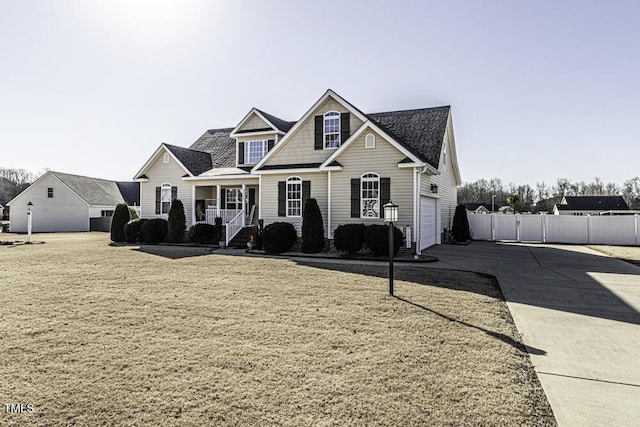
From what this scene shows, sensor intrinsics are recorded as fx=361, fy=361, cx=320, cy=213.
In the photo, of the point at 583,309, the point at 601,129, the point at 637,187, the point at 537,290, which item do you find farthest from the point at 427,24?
the point at 637,187

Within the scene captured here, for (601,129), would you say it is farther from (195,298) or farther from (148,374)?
(148,374)

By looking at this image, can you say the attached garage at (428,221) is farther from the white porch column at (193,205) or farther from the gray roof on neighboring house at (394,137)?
the white porch column at (193,205)

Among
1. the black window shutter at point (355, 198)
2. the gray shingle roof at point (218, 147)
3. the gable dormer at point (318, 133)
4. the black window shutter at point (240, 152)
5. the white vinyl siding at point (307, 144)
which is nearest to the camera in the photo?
the black window shutter at point (355, 198)

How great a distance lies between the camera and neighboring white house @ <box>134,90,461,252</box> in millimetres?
14422

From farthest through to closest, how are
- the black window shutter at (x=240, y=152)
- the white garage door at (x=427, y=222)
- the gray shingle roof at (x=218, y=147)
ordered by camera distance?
1. the gray shingle roof at (x=218, y=147)
2. the black window shutter at (x=240, y=152)
3. the white garage door at (x=427, y=222)

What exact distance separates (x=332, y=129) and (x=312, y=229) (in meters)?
4.82

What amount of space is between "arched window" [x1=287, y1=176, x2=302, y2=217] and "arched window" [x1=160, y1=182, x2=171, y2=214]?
8.64 meters

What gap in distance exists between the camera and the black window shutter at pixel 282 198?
16484mm

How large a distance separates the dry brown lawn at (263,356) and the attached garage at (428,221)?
7260 millimetres

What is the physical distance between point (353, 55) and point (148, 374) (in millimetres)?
12462

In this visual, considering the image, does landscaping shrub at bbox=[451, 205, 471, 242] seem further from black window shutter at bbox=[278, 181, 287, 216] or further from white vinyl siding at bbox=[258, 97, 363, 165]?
black window shutter at bbox=[278, 181, 287, 216]

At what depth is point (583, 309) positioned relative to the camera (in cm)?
672

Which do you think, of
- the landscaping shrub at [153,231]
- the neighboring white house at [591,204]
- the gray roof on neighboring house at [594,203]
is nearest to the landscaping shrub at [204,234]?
the landscaping shrub at [153,231]

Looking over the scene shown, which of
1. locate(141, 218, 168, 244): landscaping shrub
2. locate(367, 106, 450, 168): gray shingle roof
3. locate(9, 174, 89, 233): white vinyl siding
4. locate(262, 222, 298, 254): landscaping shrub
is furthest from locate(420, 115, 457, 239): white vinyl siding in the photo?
locate(9, 174, 89, 233): white vinyl siding
